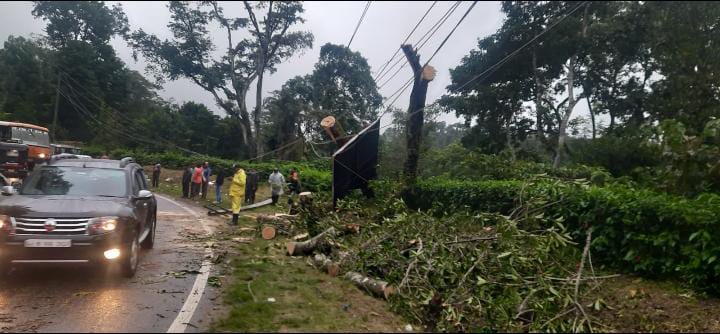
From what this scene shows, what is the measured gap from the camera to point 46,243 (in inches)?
245

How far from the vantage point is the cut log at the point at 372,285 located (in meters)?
6.30

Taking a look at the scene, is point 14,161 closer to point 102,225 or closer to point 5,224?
point 5,224

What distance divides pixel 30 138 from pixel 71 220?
44.2 ft

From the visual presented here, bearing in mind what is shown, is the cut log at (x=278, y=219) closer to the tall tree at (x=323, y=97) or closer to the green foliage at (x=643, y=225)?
the green foliage at (x=643, y=225)

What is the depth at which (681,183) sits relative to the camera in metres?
9.06

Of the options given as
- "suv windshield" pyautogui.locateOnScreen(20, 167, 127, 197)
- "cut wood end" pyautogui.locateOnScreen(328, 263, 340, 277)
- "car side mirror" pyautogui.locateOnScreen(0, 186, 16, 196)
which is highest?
"suv windshield" pyautogui.locateOnScreen(20, 167, 127, 197)

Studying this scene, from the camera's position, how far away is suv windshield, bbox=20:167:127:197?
7.48 meters

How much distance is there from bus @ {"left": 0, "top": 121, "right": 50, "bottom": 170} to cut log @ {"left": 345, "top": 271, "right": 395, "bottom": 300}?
12.9 metres

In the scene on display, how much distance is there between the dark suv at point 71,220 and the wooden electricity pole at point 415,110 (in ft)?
24.5

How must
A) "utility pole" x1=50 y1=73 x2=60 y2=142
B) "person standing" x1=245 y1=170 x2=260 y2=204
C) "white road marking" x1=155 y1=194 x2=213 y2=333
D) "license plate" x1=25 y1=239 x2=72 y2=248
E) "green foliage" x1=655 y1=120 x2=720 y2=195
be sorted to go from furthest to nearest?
"utility pole" x1=50 y1=73 x2=60 y2=142 < "person standing" x1=245 y1=170 x2=260 y2=204 < "green foliage" x1=655 y1=120 x2=720 y2=195 < "license plate" x1=25 y1=239 x2=72 y2=248 < "white road marking" x1=155 y1=194 x2=213 y2=333

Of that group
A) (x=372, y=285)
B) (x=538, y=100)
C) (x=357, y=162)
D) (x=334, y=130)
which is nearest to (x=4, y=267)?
(x=372, y=285)

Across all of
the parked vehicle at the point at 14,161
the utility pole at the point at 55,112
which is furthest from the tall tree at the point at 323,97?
the parked vehicle at the point at 14,161

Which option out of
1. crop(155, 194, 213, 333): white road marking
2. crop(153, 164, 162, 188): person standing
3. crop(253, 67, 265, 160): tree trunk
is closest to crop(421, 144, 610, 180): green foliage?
crop(155, 194, 213, 333): white road marking

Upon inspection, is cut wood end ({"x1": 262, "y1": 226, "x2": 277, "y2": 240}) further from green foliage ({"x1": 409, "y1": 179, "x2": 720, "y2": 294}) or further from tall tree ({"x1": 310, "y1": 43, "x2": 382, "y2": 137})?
tall tree ({"x1": 310, "y1": 43, "x2": 382, "y2": 137})
